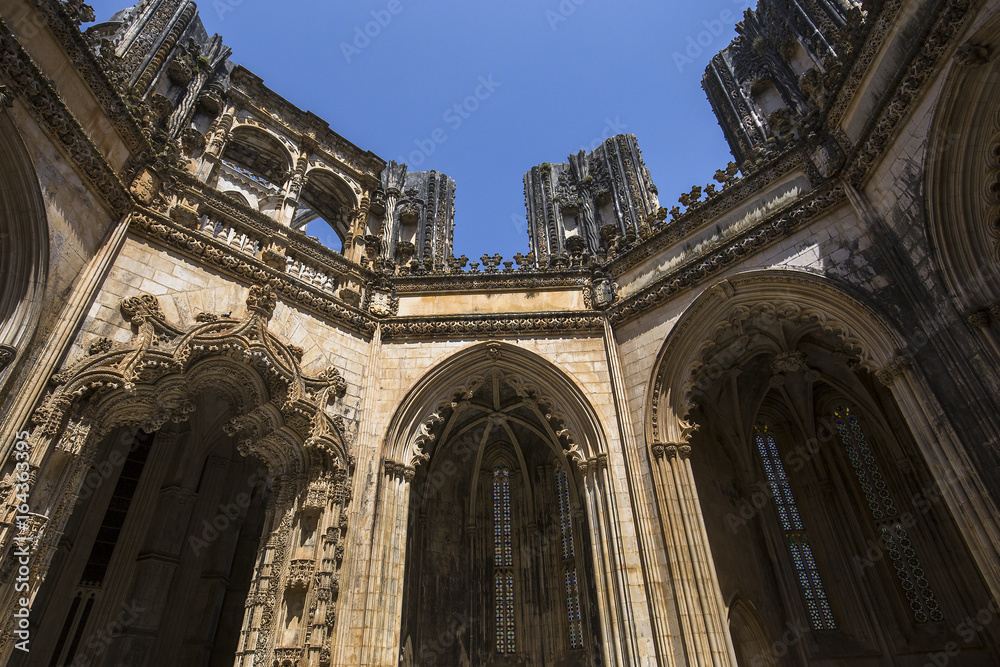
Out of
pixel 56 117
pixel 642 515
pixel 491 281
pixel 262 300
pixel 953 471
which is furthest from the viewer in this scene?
pixel 491 281

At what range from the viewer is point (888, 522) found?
488 inches

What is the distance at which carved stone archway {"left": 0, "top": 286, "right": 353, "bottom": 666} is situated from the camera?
6.60m

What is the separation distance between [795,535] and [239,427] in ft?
41.0

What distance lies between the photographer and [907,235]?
301 inches

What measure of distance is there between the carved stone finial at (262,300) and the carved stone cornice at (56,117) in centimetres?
223

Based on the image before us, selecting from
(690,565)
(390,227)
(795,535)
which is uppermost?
(390,227)

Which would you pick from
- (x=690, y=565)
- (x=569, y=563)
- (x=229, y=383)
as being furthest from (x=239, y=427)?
(x=569, y=563)

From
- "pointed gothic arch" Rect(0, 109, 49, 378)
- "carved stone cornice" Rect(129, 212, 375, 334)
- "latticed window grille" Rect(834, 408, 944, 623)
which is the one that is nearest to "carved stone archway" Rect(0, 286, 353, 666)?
"carved stone cornice" Rect(129, 212, 375, 334)

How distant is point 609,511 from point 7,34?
10.5 meters

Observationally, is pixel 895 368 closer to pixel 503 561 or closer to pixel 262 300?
pixel 262 300

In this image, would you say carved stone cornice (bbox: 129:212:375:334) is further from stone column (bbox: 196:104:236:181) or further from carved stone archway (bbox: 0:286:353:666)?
stone column (bbox: 196:104:236:181)

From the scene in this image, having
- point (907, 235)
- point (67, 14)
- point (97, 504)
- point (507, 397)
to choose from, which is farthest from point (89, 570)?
point (907, 235)

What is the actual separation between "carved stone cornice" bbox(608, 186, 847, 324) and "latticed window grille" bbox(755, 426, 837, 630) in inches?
243

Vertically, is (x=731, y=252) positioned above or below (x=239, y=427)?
above
